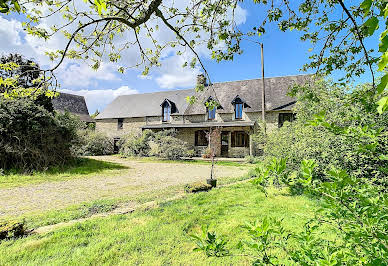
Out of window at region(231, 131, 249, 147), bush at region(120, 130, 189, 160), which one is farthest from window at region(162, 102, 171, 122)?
window at region(231, 131, 249, 147)

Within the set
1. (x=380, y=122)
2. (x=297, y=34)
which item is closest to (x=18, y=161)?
(x=297, y=34)

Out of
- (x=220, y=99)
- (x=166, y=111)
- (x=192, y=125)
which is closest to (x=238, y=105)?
(x=220, y=99)

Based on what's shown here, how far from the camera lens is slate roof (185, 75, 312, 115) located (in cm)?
2169

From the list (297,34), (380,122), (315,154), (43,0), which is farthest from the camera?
(315,154)

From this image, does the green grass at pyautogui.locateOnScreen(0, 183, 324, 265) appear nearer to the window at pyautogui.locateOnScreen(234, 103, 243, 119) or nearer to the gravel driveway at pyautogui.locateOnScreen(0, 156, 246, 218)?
the gravel driveway at pyautogui.locateOnScreen(0, 156, 246, 218)

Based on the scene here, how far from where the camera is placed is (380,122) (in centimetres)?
505

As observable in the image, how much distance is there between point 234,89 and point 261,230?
2510cm

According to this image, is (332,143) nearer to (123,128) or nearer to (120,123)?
(123,128)

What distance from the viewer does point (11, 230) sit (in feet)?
12.2

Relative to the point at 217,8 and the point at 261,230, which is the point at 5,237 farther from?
the point at 217,8

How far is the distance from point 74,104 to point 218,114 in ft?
74.6

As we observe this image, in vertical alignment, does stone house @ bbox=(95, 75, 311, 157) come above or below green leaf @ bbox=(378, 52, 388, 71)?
above

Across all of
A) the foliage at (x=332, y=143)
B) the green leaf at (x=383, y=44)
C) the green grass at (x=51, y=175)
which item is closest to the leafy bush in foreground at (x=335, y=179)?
the foliage at (x=332, y=143)

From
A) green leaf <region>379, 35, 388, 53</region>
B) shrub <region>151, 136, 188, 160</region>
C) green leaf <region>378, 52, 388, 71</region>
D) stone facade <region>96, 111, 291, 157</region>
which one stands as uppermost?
stone facade <region>96, 111, 291, 157</region>
